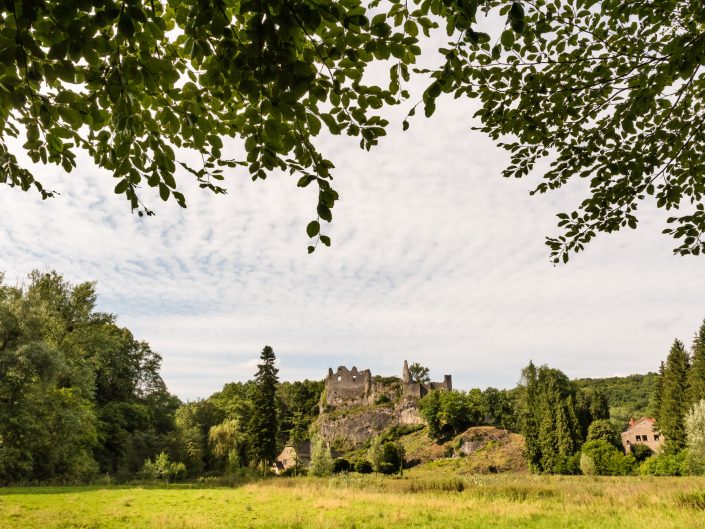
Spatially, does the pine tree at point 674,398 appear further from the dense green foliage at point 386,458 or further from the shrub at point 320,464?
the shrub at point 320,464

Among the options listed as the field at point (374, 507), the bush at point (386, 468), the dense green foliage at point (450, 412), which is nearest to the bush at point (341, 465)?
the bush at point (386, 468)

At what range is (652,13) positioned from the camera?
4.10m

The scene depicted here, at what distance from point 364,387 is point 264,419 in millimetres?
32647

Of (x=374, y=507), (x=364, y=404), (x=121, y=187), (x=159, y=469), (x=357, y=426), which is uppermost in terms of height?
(x=121, y=187)

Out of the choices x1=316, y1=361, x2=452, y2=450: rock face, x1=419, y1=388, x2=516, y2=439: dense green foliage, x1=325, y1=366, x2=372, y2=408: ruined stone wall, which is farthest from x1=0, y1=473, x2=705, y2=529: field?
x1=325, y1=366, x2=372, y2=408: ruined stone wall

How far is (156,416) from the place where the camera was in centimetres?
4434

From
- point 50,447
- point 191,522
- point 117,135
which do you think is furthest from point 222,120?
point 50,447

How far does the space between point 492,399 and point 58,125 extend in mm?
70198

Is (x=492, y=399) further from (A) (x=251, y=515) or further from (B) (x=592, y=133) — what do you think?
(B) (x=592, y=133)

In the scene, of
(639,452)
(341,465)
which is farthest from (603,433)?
(341,465)

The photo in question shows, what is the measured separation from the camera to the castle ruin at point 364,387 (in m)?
67.2

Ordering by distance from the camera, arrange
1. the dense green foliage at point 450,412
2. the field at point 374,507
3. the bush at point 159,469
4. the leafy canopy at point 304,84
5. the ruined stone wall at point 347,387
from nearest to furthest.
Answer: the leafy canopy at point 304,84, the field at point 374,507, the bush at point 159,469, the dense green foliage at point 450,412, the ruined stone wall at point 347,387

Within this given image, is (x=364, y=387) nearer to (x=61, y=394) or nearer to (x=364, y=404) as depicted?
(x=364, y=404)

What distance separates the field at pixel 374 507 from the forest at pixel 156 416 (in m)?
4.12
